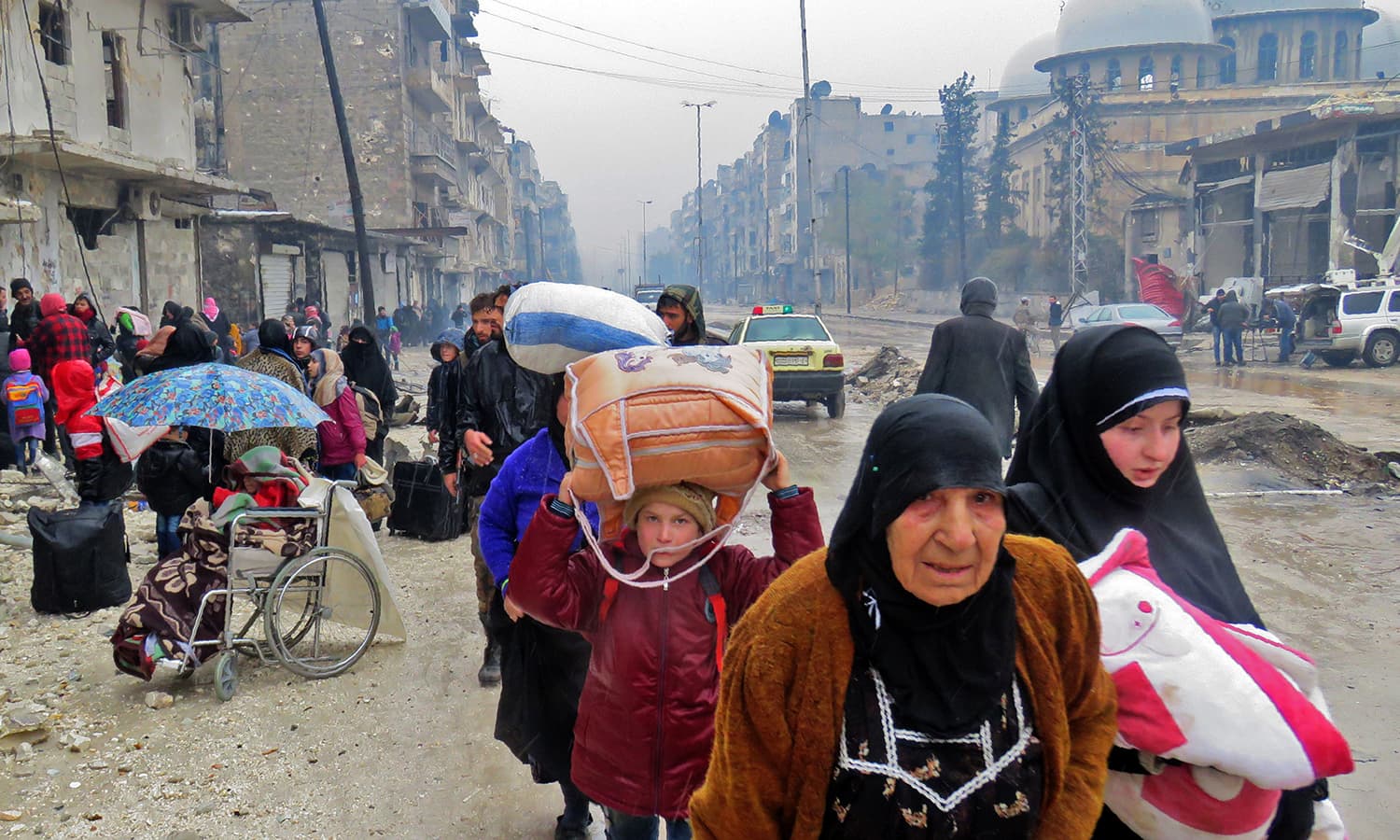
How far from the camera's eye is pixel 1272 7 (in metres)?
53.2

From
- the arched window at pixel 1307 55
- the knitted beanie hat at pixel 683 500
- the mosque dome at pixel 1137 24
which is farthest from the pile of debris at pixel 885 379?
the arched window at pixel 1307 55

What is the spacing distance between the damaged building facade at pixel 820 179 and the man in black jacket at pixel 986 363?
54268mm

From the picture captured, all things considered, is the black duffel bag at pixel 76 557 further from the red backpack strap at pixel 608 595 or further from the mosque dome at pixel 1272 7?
the mosque dome at pixel 1272 7

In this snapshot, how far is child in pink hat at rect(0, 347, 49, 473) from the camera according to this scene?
10320 mm

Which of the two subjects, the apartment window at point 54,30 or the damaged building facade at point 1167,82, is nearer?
the apartment window at point 54,30

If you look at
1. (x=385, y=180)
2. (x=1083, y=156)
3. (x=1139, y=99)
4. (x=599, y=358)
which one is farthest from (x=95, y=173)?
Answer: (x=1139, y=99)

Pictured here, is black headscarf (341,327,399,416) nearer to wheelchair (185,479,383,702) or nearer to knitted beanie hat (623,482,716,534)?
wheelchair (185,479,383,702)

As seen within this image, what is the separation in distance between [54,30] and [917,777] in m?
19.3

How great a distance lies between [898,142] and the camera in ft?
270

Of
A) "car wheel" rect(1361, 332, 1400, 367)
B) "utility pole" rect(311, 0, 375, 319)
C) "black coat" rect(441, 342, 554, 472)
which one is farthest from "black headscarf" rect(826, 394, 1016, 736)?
"car wheel" rect(1361, 332, 1400, 367)

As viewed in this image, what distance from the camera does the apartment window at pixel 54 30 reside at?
16.0 m

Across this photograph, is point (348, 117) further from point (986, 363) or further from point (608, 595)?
point (608, 595)

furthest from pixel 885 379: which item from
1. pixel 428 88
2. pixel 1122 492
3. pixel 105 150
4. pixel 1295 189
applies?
pixel 428 88

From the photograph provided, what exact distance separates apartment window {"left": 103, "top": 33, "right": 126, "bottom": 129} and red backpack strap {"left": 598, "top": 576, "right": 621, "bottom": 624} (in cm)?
1953
